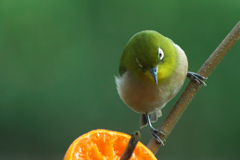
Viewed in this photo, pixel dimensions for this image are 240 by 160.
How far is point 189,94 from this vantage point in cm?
197

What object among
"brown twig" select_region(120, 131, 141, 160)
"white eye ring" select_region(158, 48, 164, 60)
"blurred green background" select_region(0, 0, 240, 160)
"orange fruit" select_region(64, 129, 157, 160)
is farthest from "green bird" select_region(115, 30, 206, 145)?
"blurred green background" select_region(0, 0, 240, 160)

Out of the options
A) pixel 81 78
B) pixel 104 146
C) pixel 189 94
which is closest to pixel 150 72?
pixel 189 94

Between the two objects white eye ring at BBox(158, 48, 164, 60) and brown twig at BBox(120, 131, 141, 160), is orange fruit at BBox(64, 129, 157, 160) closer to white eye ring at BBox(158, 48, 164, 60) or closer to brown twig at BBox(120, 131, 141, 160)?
brown twig at BBox(120, 131, 141, 160)

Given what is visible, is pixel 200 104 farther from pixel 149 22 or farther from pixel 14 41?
pixel 14 41

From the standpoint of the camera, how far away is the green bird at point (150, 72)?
5.85 feet

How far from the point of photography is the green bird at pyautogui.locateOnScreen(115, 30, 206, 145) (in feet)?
5.85

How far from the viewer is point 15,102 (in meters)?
4.61

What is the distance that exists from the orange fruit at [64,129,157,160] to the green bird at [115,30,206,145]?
27.6 inches

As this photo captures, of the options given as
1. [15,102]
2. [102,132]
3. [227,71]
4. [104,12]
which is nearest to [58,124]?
[15,102]

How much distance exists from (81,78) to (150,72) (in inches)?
120

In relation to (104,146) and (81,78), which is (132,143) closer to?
(104,146)

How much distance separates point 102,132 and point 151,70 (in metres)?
0.78

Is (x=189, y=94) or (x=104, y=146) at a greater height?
(x=104, y=146)

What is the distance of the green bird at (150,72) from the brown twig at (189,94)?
5 centimetres
